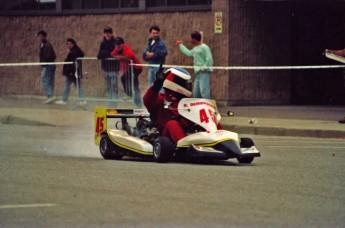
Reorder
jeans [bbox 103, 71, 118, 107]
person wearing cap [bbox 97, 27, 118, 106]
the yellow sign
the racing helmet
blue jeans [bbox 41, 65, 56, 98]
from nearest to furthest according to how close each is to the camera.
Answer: the racing helmet, jeans [bbox 103, 71, 118, 107], person wearing cap [bbox 97, 27, 118, 106], the yellow sign, blue jeans [bbox 41, 65, 56, 98]

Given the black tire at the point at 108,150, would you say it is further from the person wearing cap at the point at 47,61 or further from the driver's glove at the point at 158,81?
the person wearing cap at the point at 47,61

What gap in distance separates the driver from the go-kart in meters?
0.14

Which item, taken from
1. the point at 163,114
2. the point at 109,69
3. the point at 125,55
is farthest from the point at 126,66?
the point at 163,114

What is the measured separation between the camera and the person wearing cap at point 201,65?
91.1ft

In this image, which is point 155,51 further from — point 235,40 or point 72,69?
point 72,69

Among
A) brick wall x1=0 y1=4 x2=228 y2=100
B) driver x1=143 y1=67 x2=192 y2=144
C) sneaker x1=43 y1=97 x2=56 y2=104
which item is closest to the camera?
driver x1=143 y1=67 x2=192 y2=144

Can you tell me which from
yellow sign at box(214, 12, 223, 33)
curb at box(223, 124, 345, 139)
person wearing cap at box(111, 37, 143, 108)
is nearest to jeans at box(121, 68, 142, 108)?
person wearing cap at box(111, 37, 143, 108)

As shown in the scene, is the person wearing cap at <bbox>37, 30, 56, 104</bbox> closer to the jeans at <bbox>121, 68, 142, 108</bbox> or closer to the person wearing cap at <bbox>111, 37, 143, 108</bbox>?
the person wearing cap at <bbox>111, 37, 143, 108</bbox>

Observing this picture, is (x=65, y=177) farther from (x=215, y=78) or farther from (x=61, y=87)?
(x=61, y=87)

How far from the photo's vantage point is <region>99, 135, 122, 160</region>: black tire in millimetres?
16938

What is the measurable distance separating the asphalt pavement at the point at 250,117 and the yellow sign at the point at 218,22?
6.17 ft

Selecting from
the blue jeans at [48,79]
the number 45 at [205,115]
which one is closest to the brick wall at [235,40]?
the blue jeans at [48,79]

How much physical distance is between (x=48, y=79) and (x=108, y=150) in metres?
14.8

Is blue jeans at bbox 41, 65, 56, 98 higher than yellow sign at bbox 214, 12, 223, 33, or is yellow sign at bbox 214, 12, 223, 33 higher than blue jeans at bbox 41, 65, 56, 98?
yellow sign at bbox 214, 12, 223, 33
